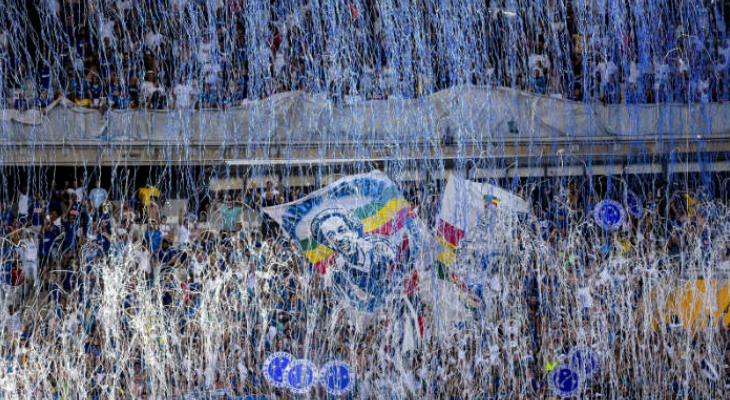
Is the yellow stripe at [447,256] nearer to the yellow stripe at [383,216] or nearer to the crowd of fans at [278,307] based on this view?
the crowd of fans at [278,307]

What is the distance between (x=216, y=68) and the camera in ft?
27.0

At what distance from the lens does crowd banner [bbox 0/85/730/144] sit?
298 inches

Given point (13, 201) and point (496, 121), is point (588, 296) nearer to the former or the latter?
point (496, 121)

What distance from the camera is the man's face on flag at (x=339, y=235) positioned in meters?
7.32

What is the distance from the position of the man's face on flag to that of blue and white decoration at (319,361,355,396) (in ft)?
5.13

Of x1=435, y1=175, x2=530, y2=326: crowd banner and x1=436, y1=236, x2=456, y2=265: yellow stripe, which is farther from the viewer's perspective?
x1=436, y1=236, x2=456, y2=265: yellow stripe

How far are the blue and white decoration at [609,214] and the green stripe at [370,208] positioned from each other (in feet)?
6.24

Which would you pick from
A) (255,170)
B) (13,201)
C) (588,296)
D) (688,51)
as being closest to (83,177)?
(13,201)

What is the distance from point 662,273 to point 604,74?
2.33 meters

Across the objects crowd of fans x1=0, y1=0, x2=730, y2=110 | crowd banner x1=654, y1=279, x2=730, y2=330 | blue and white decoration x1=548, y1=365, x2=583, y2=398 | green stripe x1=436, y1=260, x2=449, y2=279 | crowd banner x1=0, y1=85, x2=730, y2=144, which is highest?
crowd of fans x1=0, y1=0, x2=730, y2=110

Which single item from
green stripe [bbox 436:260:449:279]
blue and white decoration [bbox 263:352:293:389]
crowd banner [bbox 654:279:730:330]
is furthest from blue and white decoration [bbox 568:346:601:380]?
blue and white decoration [bbox 263:352:293:389]

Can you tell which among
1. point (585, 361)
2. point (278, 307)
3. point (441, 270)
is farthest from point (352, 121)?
point (585, 361)

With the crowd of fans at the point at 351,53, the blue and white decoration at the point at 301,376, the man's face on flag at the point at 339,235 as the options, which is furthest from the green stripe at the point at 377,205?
the blue and white decoration at the point at 301,376

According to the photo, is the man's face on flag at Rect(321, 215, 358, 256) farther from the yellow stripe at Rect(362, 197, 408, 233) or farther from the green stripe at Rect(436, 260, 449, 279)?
the green stripe at Rect(436, 260, 449, 279)
